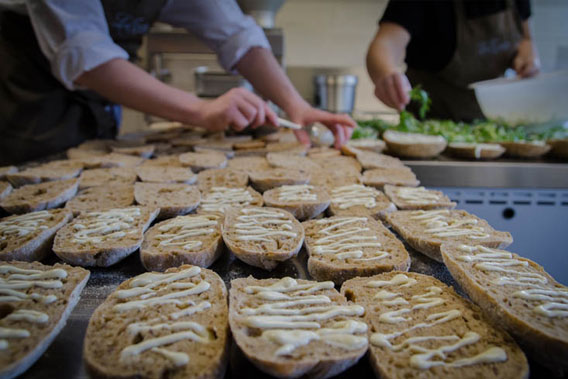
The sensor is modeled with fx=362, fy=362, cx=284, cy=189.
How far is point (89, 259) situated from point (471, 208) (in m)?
2.37

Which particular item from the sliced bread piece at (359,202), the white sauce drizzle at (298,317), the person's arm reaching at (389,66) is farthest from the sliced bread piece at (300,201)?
the person's arm reaching at (389,66)

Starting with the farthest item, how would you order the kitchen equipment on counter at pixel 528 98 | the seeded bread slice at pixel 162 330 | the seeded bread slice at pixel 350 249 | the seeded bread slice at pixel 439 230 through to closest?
the kitchen equipment on counter at pixel 528 98 → the seeded bread slice at pixel 439 230 → the seeded bread slice at pixel 350 249 → the seeded bread slice at pixel 162 330

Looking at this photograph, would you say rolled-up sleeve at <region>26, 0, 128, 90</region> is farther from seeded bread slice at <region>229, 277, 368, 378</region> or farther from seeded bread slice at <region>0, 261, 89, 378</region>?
seeded bread slice at <region>229, 277, 368, 378</region>

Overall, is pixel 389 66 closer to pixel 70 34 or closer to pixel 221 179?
pixel 221 179

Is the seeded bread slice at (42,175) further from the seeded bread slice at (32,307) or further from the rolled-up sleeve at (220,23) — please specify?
the rolled-up sleeve at (220,23)

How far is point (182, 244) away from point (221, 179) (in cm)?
87

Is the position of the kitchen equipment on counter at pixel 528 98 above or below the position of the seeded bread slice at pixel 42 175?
above

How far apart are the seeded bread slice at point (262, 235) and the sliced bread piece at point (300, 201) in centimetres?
11

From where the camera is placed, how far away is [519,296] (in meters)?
0.99

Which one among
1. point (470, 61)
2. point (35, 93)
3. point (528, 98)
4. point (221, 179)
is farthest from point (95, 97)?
point (528, 98)

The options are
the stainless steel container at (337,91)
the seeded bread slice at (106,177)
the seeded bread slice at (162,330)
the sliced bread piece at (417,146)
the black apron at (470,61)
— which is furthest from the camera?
the stainless steel container at (337,91)

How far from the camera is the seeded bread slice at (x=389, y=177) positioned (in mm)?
2066

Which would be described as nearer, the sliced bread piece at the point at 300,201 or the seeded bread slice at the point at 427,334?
the seeded bread slice at the point at 427,334

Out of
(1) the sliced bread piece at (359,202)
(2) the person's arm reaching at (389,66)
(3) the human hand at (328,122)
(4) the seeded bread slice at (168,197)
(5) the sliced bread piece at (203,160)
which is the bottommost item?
(5) the sliced bread piece at (203,160)
